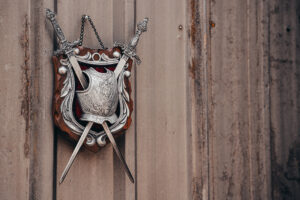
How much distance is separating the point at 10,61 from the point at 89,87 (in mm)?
196

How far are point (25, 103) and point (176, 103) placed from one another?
483 mm

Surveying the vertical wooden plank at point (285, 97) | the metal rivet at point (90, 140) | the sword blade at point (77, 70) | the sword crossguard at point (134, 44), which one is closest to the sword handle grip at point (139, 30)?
the sword crossguard at point (134, 44)

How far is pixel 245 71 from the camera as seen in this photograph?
1.33 metres

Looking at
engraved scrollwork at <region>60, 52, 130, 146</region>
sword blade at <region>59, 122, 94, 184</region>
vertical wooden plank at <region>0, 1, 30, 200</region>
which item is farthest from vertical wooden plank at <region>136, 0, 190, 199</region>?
vertical wooden plank at <region>0, 1, 30, 200</region>

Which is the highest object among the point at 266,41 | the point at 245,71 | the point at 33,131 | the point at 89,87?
the point at 266,41

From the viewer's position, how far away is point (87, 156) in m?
0.90

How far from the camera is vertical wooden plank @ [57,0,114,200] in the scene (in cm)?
87

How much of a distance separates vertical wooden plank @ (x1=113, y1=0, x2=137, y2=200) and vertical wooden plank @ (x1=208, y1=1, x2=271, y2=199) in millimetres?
342

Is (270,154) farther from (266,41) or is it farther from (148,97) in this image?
(148,97)

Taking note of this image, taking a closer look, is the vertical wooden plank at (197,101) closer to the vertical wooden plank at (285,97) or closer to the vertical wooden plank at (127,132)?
the vertical wooden plank at (127,132)

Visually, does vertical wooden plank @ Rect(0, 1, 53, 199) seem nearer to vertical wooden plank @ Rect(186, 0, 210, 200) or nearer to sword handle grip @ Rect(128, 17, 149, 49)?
sword handle grip @ Rect(128, 17, 149, 49)

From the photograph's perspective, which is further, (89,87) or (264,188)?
(264,188)

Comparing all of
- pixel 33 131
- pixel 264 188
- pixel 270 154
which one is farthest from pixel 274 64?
pixel 33 131

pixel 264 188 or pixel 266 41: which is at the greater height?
pixel 266 41
